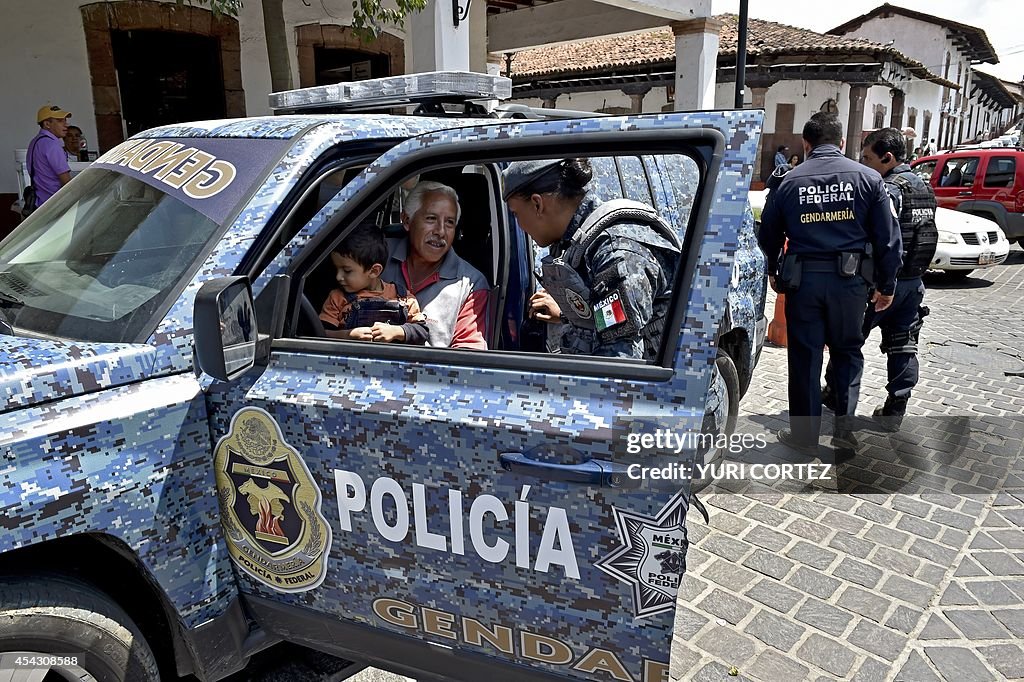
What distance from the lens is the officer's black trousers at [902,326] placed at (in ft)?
15.5

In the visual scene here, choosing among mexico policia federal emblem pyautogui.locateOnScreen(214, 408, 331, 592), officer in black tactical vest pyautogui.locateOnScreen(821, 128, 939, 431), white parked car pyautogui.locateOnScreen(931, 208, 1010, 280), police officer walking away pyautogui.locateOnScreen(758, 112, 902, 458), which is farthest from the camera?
white parked car pyautogui.locateOnScreen(931, 208, 1010, 280)

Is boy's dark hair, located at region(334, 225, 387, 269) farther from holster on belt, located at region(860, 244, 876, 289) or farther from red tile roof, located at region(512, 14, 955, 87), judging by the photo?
red tile roof, located at region(512, 14, 955, 87)

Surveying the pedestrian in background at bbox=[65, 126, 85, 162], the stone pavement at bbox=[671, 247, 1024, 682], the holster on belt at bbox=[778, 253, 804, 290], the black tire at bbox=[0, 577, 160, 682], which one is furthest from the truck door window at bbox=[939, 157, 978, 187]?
the black tire at bbox=[0, 577, 160, 682]

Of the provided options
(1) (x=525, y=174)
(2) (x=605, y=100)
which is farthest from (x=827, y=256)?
(2) (x=605, y=100)

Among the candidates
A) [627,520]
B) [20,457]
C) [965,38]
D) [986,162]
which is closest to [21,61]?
[20,457]

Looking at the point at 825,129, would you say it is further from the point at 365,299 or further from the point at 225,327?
the point at 225,327

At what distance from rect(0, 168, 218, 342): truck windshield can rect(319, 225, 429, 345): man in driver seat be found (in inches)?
21.8

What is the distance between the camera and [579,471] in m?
1.61

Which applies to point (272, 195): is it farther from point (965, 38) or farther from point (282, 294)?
point (965, 38)

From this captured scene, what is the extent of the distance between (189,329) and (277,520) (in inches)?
21.5

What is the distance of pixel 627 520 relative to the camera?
1.60 meters

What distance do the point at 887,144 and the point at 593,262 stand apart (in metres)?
3.53

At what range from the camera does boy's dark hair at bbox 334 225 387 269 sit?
248cm

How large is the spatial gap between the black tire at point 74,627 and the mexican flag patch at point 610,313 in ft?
4.68
